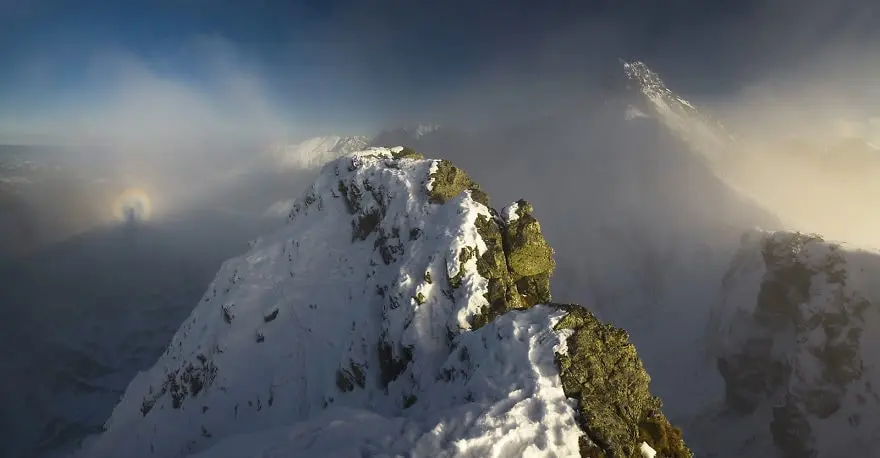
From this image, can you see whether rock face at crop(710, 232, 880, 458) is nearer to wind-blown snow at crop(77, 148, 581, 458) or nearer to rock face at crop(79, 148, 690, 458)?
rock face at crop(79, 148, 690, 458)

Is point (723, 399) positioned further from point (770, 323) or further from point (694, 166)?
point (694, 166)

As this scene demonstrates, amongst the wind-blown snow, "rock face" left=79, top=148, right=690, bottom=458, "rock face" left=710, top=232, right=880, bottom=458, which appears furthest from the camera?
"rock face" left=710, top=232, right=880, bottom=458

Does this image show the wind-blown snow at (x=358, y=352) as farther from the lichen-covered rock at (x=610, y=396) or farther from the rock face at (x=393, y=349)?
the lichen-covered rock at (x=610, y=396)

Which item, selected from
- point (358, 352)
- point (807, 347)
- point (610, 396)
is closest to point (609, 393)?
point (610, 396)

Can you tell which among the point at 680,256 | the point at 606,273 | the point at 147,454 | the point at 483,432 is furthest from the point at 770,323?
the point at 147,454

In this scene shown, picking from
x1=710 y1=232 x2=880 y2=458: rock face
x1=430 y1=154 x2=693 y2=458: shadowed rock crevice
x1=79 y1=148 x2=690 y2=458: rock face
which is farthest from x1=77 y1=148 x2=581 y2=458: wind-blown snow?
x1=710 y1=232 x2=880 y2=458: rock face

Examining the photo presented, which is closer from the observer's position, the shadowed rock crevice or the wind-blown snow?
the shadowed rock crevice

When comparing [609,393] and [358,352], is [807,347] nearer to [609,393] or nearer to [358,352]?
[609,393]
